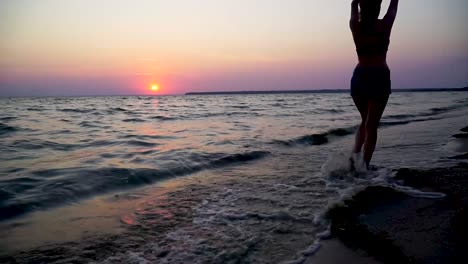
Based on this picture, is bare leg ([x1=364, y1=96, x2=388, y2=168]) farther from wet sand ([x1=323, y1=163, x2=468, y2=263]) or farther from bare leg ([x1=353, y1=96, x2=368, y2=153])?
wet sand ([x1=323, y1=163, x2=468, y2=263])

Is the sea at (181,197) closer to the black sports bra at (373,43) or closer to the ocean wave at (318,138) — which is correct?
the ocean wave at (318,138)

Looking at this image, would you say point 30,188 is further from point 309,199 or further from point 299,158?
point 299,158

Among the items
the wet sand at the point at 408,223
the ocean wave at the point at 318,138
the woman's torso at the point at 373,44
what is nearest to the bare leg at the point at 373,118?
the woman's torso at the point at 373,44

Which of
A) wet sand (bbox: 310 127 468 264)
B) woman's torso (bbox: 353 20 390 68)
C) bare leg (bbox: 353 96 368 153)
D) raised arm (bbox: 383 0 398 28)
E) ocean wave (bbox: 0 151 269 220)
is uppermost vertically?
raised arm (bbox: 383 0 398 28)

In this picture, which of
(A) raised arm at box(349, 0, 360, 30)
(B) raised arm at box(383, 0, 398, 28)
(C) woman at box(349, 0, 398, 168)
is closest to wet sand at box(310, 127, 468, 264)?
(C) woman at box(349, 0, 398, 168)

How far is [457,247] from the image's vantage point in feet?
6.50

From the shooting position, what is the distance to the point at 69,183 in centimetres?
440

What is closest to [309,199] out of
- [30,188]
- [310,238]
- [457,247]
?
[310,238]

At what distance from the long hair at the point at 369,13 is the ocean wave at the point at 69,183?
312 cm

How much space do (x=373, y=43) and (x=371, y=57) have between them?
0.17m

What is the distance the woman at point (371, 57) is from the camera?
13.1ft

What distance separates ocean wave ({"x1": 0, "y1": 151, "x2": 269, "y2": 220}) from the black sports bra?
293 cm

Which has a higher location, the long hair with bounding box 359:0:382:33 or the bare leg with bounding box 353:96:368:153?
the long hair with bounding box 359:0:382:33

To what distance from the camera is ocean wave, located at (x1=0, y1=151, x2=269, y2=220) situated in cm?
370
